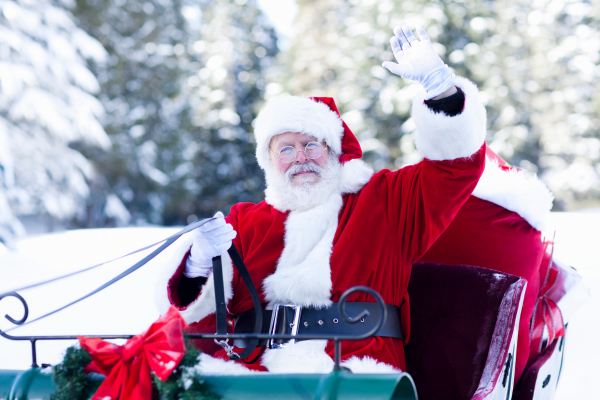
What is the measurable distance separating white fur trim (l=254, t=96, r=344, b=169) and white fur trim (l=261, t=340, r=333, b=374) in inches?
34.7

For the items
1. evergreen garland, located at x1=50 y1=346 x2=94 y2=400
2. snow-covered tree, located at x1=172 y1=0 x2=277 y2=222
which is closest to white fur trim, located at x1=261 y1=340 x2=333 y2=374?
evergreen garland, located at x1=50 y1=346 x2=94 y2=400

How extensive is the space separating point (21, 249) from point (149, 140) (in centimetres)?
1189

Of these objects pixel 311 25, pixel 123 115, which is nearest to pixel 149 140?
pixel 123 115

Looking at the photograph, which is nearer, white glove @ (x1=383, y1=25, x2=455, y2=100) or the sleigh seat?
white glove @ (x1=383, y1=25, x2=455, y2=100)

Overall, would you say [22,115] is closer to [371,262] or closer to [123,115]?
[123,115]

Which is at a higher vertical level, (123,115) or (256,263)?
(123,115)

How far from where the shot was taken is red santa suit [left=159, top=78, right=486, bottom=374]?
190cm

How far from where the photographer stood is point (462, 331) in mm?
2129

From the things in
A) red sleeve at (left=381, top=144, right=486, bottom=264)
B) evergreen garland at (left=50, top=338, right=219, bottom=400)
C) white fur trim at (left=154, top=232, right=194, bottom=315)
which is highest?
red sleeve at (left=381, top=144, right=486, bottom=264)

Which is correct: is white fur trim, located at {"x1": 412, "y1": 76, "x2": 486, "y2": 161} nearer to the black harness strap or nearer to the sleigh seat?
Result: the sleigh seat

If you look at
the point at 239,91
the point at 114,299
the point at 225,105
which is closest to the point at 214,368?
the point at 114,299

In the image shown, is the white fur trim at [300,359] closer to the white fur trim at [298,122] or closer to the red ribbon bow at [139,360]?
the red ribbon bow at [139,360]

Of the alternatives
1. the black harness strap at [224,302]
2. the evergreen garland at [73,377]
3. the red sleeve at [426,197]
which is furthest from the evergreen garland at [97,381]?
the red sleeve at [426,197]

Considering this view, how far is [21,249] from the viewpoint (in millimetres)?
4082
